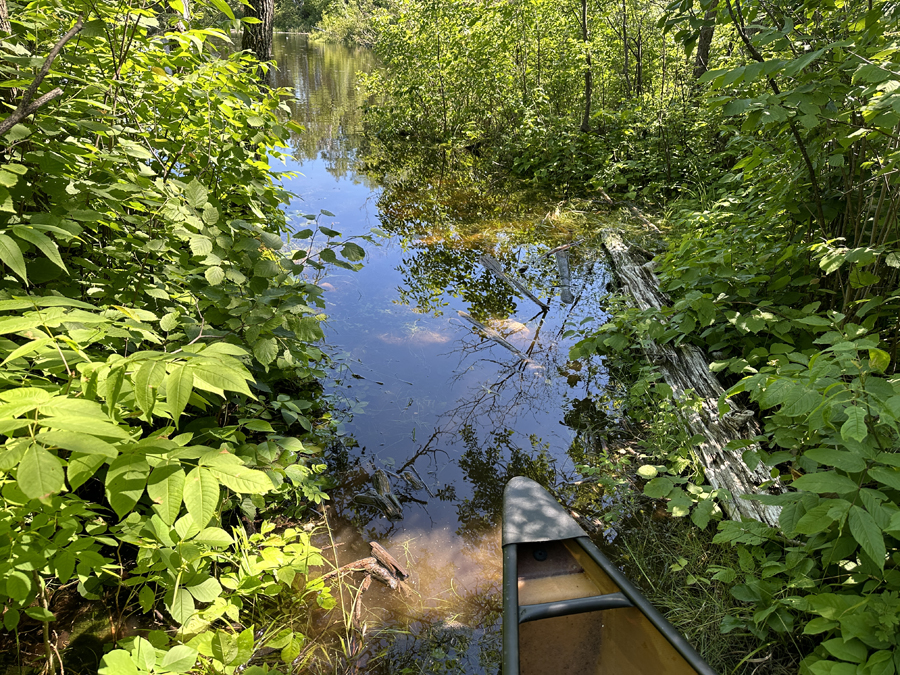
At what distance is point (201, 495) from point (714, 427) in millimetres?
2711

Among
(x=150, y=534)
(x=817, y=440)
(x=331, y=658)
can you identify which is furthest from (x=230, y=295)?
(x=817, y=440)

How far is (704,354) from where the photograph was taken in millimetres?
3254

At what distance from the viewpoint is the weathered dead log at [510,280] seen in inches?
197

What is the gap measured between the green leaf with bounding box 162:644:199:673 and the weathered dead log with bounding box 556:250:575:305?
4.40 m

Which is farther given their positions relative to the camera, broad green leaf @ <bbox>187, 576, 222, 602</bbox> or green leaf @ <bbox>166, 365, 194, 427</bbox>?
broad green leaf @ <bbox>187, 576, 222, 602</bbox>

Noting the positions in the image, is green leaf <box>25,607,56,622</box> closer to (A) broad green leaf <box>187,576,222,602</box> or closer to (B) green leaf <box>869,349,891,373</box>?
(A) broad green leaf <box>187,576,222,602</box>

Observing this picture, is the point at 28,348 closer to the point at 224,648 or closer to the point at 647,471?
the point at 224,648

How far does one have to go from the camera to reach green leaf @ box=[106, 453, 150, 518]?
93 cm

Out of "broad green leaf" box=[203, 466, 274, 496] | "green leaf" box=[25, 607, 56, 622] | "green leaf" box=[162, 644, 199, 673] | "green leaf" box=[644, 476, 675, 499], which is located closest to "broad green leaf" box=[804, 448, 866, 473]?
"green leaf" box=[644, 476, 675, 499]

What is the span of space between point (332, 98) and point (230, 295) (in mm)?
15420

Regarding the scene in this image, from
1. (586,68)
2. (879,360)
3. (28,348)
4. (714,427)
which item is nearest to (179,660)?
(28,348)

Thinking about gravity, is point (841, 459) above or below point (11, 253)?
below

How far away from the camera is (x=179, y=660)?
1.19m

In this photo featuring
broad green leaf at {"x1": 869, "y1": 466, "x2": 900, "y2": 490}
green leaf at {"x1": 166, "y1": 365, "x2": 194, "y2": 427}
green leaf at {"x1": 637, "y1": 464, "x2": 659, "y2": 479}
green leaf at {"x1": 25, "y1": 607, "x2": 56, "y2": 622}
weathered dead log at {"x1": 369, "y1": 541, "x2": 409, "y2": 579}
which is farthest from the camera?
green leaf at {"x1": 637, "y1": 464, "x2": 659, "y2": 479}
